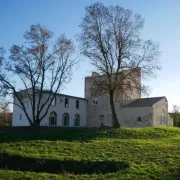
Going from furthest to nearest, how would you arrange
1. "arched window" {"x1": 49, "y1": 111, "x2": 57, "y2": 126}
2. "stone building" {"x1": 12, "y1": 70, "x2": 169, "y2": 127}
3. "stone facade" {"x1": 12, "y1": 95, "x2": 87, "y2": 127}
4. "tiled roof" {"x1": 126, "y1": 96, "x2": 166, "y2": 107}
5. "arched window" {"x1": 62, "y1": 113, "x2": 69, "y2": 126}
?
"arched window" {"x1": 62, "y1": 113, "x2": 69, "y2": 126}, "stone facade" {"x1": 12, "y1": 95, "x2": 87, "y2": 127}, "arched window" {"x1": 49, "y1": 111, "x2": 57, "y2": 126}, "tiled roof" {"x1": 126, "y1": 96, "x2": 166, "y2": 107}, "stone building" {"x1": 12, "y1": 70, "x2": 169, "y2": 127}

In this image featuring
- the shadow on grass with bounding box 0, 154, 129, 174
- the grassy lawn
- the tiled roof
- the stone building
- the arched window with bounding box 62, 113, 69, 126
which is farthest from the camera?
the arched window with bounding box 62, 113, 69, 126

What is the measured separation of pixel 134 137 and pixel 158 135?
8.91 feet

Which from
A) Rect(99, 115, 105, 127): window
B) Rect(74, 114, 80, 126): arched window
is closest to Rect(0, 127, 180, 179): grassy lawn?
Rect(74, 114, 80, 126): arched window

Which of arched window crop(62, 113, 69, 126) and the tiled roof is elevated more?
the tiled roof

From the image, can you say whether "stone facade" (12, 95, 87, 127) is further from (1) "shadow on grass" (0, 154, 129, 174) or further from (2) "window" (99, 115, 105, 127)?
(1) "shadow on grass" (0, 154, 129, 174)

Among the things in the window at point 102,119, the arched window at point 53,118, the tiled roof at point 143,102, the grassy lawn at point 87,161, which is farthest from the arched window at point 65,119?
the grassy lawn at point 87,161

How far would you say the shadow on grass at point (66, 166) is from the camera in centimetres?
1396

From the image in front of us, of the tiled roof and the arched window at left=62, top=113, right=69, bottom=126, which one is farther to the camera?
the arched window at left=62, top=113, right=69, bottom=126

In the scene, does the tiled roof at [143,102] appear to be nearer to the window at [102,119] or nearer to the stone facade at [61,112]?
the window at [102,119]

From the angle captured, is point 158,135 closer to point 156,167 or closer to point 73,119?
point 156,167

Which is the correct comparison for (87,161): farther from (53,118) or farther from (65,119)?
(65,119)

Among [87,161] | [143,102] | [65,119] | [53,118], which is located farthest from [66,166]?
[65,119]

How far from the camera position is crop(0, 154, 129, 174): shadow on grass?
550 inches

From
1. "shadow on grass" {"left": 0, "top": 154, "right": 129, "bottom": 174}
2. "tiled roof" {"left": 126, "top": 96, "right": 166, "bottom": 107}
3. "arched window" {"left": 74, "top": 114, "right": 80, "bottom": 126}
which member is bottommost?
"shadow on grass" {"left": 0, "top": 154, "right": 129, "bottom": 174}
